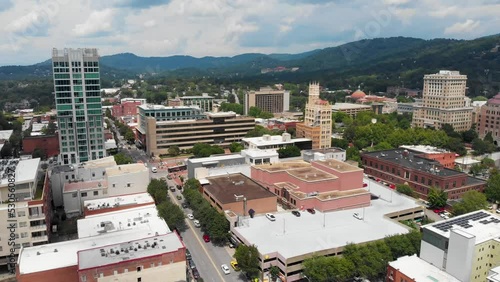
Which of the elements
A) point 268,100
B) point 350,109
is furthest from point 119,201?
point 268,100

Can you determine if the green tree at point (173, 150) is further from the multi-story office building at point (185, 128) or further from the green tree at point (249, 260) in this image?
the green tree at point (249, 260)

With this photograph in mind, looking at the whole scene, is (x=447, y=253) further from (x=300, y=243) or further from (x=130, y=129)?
(x=130, y=129)

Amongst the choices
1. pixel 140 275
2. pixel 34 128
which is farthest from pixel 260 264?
pixel 34 128

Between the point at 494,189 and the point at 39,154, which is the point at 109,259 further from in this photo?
the point at 39,154

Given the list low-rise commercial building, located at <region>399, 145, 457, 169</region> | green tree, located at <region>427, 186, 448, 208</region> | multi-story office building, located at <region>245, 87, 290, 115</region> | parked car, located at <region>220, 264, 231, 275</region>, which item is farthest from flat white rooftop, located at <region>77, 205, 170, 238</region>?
multi-story office building, located at <region>245, 87, 290, 115</region>

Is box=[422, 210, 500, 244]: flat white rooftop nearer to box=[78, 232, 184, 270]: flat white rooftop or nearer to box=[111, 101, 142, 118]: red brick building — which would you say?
box=[78, 232, 184, 270]: flat white rooftop

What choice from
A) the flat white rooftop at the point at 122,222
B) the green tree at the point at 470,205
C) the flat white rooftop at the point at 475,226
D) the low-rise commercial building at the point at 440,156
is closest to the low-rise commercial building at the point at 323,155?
the low-rise commercial building at the point at 440,156
